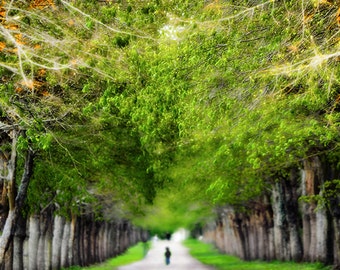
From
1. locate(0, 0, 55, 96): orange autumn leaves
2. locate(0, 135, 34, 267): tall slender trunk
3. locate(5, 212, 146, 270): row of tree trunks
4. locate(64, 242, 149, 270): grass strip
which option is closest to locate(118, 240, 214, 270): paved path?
locate(64, 242, 149, 270): grass strip

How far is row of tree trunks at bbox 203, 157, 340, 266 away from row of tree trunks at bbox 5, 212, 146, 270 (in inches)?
402

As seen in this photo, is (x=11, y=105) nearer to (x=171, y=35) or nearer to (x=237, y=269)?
(x=171, y=35)

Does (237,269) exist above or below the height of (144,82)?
below

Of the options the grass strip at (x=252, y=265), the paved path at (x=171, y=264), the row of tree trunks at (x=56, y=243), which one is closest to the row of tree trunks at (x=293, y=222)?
the grass strip at (x=252, y=265)

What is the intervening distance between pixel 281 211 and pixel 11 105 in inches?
918

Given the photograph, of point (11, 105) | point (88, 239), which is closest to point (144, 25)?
point (11, 105)

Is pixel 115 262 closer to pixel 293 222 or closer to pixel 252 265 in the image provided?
pixel 252 265

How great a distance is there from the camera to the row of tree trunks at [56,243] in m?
22.5

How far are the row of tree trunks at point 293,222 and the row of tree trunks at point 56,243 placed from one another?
33.5 feet

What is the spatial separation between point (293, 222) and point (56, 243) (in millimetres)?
12386

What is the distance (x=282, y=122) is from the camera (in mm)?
15023

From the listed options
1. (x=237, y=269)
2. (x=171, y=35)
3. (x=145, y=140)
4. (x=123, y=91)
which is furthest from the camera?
(x=237, y=269)

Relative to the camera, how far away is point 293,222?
111 feet

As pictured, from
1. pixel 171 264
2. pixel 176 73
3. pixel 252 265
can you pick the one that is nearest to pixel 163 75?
pixel 176 73
